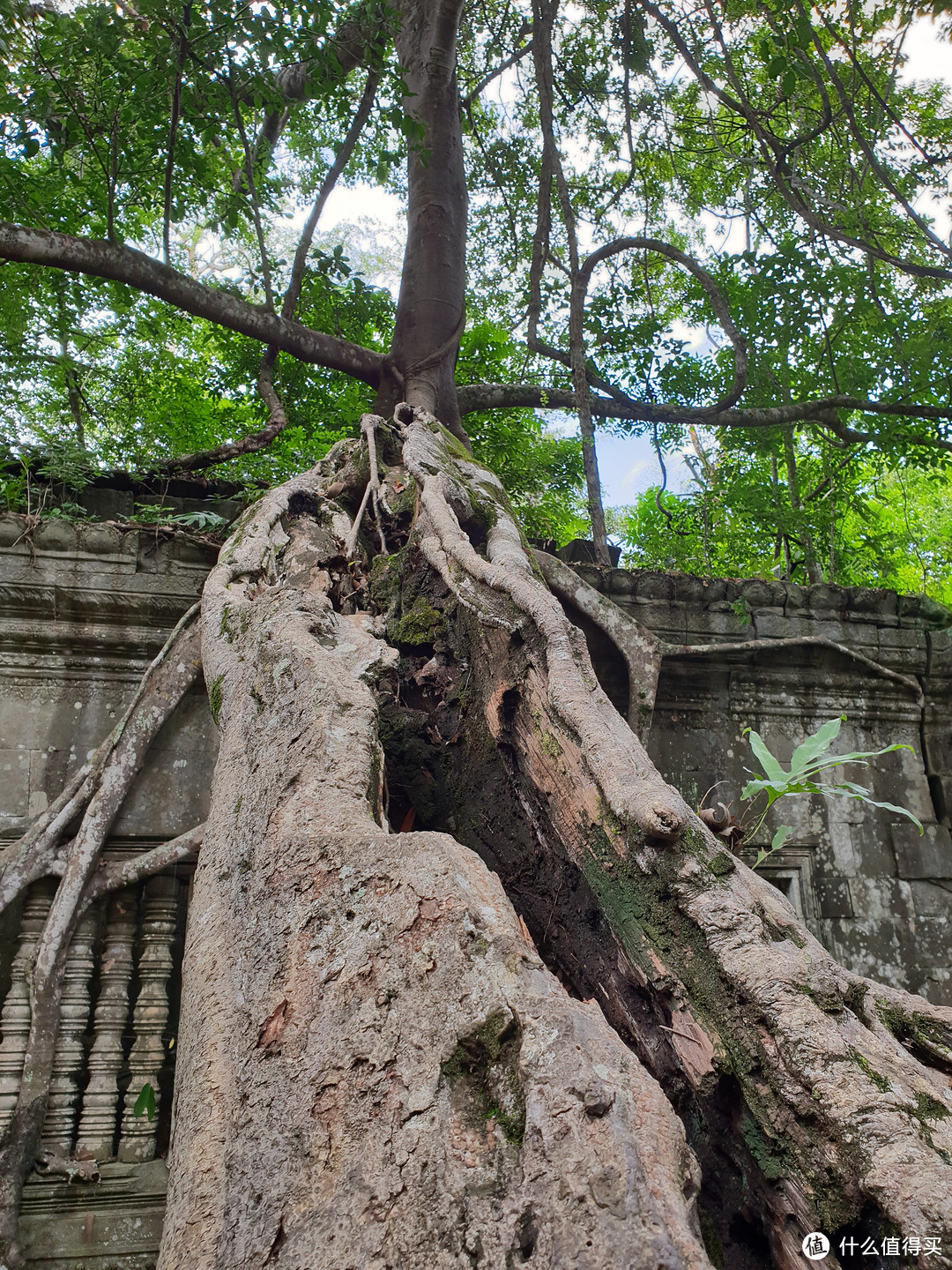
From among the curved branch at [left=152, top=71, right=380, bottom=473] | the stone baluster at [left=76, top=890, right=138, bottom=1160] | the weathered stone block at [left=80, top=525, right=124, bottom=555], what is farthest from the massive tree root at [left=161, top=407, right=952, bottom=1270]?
the curved branch at [left=152, top=71, right=380, bottom=473]

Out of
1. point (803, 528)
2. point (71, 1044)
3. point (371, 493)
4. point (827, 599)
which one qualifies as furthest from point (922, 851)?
point (71, 1044)

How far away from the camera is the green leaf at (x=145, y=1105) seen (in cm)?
216

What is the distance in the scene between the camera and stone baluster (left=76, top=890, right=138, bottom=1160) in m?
2.10

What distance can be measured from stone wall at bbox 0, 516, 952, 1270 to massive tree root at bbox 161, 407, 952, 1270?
1028 mm

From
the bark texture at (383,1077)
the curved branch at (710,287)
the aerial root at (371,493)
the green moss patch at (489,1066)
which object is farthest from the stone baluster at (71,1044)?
the curved branch at (710,287)

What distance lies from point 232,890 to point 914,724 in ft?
9.57

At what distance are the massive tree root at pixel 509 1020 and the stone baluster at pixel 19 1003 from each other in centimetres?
103

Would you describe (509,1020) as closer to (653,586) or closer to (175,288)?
(653,586)

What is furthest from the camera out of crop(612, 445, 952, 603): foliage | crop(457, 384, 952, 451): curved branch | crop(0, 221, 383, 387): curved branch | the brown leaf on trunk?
crop(612, 445, 952, 603): foliage

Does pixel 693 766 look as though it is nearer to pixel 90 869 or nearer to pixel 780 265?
pixel 90 869

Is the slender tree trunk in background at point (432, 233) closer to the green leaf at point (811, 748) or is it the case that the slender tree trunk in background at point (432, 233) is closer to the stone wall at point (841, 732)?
the stone wall at point (841, 732)

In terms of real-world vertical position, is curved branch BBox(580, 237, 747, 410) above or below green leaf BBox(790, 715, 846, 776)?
above

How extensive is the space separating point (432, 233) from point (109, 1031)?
13.1 ft

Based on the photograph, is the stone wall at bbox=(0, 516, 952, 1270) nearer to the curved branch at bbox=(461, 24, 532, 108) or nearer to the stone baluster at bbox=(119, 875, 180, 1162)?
the stone baluster at bbox=(119, 875, 180, 1162)
